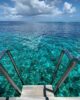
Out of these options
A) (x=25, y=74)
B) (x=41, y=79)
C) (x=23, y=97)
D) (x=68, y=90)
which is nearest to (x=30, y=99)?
(x=23, y=97)

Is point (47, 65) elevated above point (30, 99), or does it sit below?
below

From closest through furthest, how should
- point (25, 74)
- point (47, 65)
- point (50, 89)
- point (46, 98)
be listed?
1. point (46, 98)
2. point (50, 89)
3. point (25, 74)
4. point (47, 65)

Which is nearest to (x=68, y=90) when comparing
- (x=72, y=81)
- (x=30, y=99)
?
(x=72, y=81)

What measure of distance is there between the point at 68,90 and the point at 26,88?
Answer: 2.47 metres

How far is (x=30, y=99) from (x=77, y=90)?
3.01m

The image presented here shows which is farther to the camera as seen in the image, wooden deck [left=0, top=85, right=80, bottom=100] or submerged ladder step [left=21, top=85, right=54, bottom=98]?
submerged ladder step [left=21, top=85, right=54, bottom=98]

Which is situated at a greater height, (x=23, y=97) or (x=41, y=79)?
(x=23, y=97)

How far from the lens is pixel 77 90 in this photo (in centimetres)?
557

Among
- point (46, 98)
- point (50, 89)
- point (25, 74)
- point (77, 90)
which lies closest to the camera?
Answer: point (46, 98)

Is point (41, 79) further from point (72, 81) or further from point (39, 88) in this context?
point (39, 88)

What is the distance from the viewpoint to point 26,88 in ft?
12.0

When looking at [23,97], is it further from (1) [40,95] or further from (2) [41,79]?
(2) [41,79]

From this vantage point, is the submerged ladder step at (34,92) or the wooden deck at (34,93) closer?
the wooden deck at (34,93)

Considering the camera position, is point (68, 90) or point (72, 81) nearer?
point (68, 90)
